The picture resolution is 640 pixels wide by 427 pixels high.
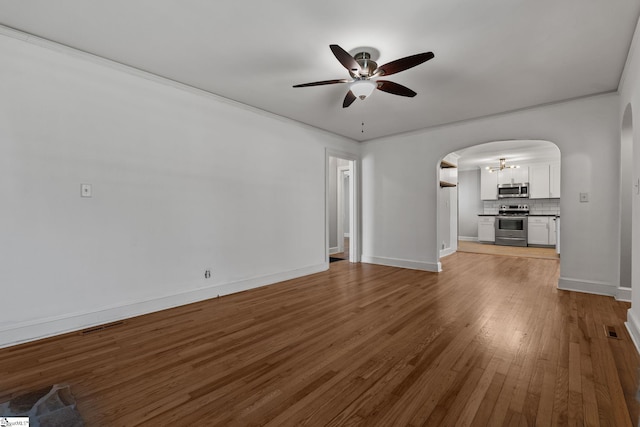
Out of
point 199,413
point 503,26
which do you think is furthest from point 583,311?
point 199,413

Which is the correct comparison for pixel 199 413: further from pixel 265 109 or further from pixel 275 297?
pixel 265 109

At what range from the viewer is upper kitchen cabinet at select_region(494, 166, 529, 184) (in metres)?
8.52

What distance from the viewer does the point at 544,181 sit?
823 cm

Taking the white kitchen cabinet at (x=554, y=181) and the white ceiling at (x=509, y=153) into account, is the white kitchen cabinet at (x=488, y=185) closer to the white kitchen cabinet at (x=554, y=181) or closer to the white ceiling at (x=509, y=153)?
the white ceiling at (x=509, y=153)

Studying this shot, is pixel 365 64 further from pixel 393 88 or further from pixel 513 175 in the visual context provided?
pixel 513 175

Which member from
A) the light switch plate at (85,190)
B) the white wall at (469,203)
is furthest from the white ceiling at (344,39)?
the white wall at (469,203)

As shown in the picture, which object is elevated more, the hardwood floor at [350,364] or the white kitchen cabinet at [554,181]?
the white kitchen cabinet at [554,181]

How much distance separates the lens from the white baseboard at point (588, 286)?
12.3ft

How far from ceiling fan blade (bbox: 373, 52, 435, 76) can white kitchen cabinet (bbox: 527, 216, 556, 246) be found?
25.6 feet

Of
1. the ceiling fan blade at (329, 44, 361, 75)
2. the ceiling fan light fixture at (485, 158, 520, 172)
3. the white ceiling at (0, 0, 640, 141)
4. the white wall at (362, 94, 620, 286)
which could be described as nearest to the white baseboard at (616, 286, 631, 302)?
the white wall at (362, 94, 620, 286)

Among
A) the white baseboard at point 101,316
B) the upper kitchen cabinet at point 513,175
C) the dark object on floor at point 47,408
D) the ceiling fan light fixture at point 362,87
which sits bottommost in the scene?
the dark object on floor at point 47,408

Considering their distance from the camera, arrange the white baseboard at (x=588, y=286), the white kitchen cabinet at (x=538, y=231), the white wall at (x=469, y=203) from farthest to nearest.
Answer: the white wall at (x=469, y=203) → the white kitchen cabinet at (x=538, y=231) → the white baseboard at (x=588, y=286)

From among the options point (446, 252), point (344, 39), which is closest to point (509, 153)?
point (446, 252)

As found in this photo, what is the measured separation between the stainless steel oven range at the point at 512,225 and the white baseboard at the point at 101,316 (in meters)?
7.82
